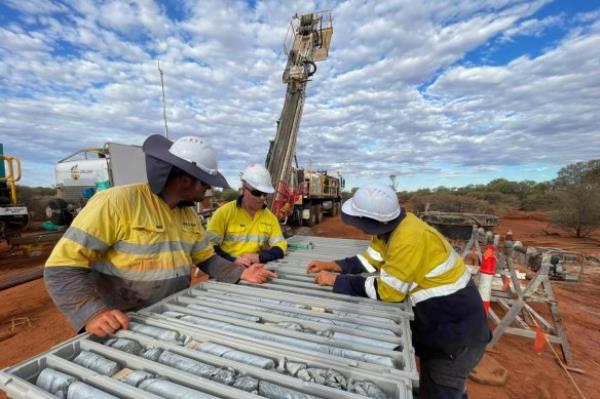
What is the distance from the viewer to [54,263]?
1.38 meters

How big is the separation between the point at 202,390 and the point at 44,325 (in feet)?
16.9

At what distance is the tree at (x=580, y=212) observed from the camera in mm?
13828

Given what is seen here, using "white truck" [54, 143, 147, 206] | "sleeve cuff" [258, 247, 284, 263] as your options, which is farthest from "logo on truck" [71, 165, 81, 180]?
"sleeve cuff" [258, 247, 284, 263]

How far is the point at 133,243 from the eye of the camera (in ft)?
5.26

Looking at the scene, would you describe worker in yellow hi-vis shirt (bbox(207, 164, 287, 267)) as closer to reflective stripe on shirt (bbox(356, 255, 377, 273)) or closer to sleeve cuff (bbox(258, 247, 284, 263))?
sleeve cuff (bbox(258, 247, 284, 263))

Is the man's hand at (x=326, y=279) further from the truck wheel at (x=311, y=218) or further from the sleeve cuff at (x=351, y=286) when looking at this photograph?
the truck wheel at (x=311, y=218)

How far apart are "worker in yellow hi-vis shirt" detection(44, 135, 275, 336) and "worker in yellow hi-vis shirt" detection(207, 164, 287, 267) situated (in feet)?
3.28

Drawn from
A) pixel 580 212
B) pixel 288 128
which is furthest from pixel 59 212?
pixel 580 212

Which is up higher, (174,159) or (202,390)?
(174,159)

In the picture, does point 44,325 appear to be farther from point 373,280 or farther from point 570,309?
point 570,309

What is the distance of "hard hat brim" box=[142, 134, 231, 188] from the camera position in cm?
157

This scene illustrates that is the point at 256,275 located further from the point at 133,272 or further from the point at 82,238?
the point at 82,238

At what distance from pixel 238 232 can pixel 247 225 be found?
0.12 m

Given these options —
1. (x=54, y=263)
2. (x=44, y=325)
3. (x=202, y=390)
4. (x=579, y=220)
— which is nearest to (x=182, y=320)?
(x=202, y=390)
